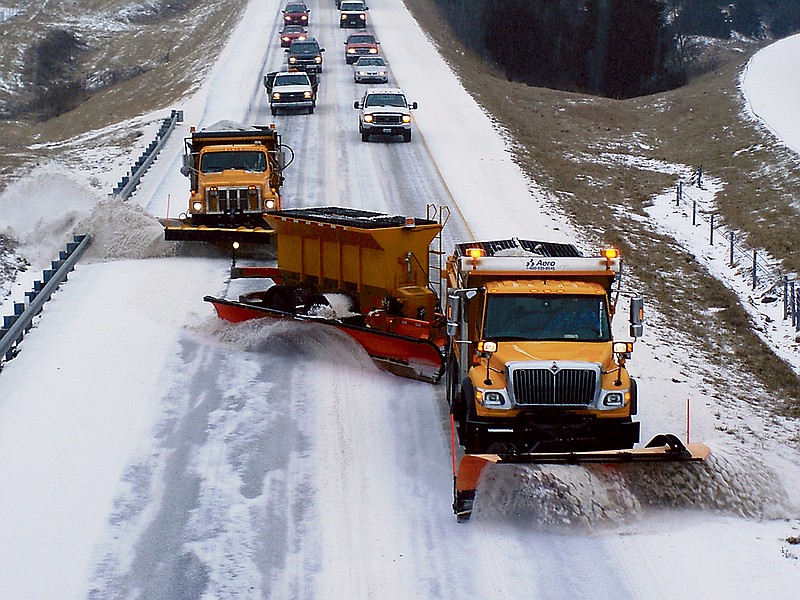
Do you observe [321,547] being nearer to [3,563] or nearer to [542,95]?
[3,563]

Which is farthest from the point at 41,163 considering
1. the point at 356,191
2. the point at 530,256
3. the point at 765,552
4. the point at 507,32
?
the point at 507,32

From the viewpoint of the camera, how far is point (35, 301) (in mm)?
18969

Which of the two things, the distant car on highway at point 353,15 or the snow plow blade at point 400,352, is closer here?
the snow plow blade at point 400,352

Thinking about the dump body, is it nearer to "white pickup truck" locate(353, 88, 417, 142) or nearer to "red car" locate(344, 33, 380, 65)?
"white pickup truck" locate(353, 88, 417, 142)

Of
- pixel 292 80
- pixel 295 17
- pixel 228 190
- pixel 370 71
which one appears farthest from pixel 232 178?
pixel 295 17

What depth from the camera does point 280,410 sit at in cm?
1466

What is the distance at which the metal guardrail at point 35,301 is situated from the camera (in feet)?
55.5

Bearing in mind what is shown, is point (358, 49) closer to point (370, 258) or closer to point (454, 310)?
point (370, 258)

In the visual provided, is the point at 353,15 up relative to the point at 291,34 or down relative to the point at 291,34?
up

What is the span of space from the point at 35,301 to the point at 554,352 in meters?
10.5

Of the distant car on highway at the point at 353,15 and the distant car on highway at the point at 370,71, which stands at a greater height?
the distant car on highway at the point at 353,15

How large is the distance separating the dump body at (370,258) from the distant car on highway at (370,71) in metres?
33.3

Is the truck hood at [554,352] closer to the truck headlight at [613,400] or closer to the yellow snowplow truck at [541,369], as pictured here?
the yellow snowplow truck at [541,369]

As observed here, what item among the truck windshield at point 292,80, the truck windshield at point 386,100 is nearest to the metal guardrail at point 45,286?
the truck windshield at point 386,100
